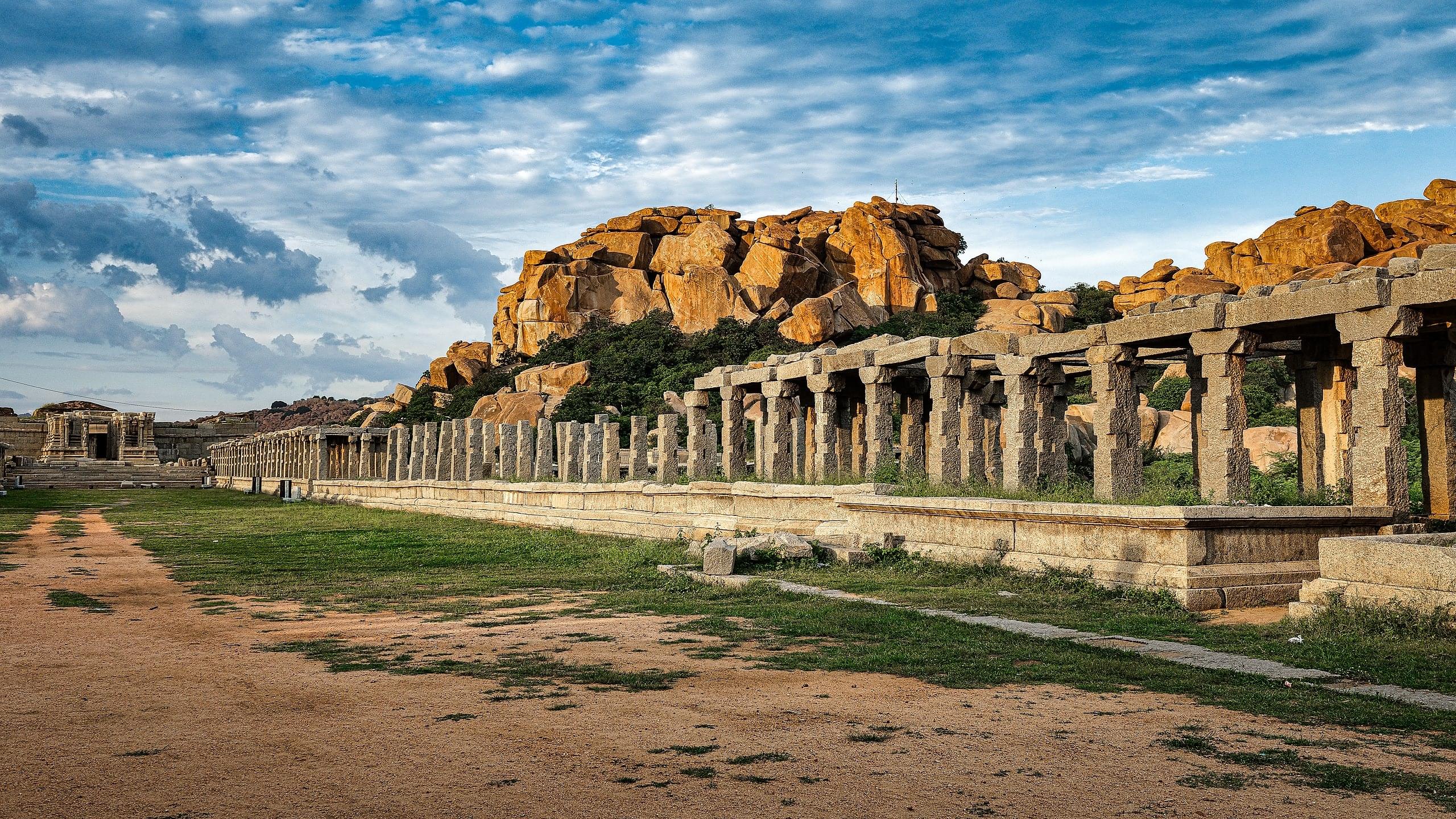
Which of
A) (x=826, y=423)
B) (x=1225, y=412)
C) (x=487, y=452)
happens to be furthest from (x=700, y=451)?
(x=1225, y=412)

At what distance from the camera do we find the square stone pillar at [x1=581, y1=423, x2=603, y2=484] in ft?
85.1

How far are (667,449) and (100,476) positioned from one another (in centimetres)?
5304

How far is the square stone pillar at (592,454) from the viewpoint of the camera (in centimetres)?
2594

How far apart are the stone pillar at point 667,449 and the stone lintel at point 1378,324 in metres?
14.1

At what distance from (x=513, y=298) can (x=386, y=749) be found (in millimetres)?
76212

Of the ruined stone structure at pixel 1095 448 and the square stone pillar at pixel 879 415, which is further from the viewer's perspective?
A: the square stone pillar at pixel 879 415

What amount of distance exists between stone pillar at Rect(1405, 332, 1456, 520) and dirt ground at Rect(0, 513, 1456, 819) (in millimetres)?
11536

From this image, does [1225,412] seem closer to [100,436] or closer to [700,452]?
[700,452]

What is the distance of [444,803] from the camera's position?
16.0ft

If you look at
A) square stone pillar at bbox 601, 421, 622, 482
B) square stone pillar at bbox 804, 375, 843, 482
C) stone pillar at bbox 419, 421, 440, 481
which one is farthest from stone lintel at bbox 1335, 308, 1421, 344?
stone pillar at bbox 419, 421, 440, 481

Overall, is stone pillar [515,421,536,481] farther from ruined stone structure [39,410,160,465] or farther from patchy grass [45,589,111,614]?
ruined stone structure [39,410,160,465]

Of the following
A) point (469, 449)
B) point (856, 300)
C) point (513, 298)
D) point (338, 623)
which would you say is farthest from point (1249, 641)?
point (513, 298)

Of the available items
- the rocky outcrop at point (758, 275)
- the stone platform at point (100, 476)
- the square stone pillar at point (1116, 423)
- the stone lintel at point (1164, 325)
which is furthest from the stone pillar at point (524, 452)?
the stone platform at point (100, 476)

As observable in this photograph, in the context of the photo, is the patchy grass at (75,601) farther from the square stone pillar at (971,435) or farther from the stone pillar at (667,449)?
the square stone pillar at (971,435)
